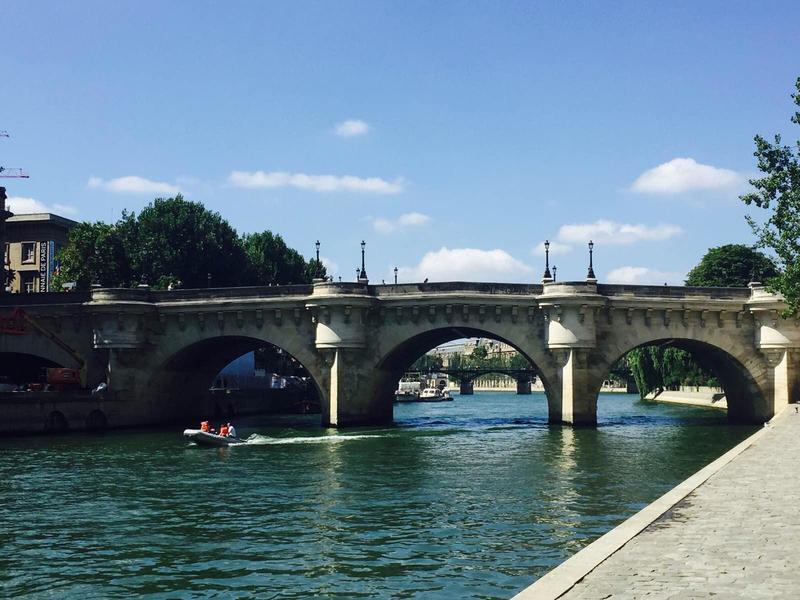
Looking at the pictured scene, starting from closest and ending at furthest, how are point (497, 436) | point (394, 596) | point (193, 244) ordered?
point (394, 596)
point (497, 436)
point (193, 244)

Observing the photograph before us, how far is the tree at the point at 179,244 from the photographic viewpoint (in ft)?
294

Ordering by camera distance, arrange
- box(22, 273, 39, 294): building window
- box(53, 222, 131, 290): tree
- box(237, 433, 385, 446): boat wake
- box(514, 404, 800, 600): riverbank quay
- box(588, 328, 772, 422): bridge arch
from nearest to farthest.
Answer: box(514, 404, 800, 600): riverbank quay → box(237, 433, 385, 446): boat wake → box(588, 328, 772, 422): bridge arch → box(53, 222, 131, 290): tree → box(22, 273, 39, 294): building window

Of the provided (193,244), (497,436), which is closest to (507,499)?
(497,436)

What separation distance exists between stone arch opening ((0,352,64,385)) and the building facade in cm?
2754

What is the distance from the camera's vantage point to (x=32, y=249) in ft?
356

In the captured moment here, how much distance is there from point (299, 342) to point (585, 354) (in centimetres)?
1985

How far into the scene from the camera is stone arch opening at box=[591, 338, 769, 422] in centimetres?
6038

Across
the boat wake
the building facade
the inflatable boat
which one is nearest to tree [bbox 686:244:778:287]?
the boat wake

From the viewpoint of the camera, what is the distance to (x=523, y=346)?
198 ft

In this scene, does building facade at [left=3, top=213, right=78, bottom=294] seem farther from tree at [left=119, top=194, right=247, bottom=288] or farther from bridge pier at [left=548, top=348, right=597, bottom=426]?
bridge pier at [left=548, top=348, right=597, bottom=426]

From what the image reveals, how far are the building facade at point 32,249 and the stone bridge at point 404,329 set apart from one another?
43828mm

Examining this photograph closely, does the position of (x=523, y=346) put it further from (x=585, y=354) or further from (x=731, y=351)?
(x=731, y=351)

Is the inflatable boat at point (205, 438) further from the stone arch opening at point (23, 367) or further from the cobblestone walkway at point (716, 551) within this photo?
the cobblestone walkway at point (716, 551)

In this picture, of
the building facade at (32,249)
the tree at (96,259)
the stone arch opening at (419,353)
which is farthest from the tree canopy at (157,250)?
the stone arch opening at (419,353)
